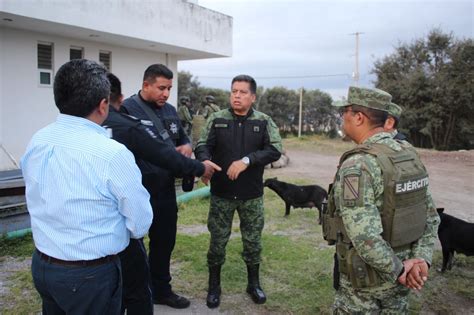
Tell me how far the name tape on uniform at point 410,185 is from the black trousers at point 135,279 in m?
1.58

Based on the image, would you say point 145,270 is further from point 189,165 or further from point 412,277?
point 412,277

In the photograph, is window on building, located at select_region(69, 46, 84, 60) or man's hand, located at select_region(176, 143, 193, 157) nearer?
man's hand, located at select_region(176, 143, 193, 157)

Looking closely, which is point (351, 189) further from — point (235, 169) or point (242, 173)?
point (242, 173)

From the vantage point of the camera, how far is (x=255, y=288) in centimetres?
382

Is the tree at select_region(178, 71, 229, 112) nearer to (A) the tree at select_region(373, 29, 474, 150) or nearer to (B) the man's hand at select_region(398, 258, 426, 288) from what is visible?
(A) the tree at select_region(373, 29, 474, 150)

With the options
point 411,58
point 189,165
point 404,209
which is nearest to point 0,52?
point 189,165

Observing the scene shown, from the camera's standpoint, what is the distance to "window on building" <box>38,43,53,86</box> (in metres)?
10.5

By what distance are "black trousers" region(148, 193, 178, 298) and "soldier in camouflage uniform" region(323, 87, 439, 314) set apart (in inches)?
58.9

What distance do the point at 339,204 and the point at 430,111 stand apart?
846 inches

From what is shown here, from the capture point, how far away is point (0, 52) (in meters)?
9.58

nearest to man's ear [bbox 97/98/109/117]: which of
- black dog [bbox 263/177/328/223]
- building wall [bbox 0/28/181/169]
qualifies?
black dog [bbox 263/177/328/223]

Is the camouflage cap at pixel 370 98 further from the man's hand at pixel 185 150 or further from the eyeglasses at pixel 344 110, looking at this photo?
the man's hand at pixel 185 150

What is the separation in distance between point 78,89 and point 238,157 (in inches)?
77.6

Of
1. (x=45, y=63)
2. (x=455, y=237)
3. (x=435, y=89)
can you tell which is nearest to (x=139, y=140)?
(x=455, y=237)
